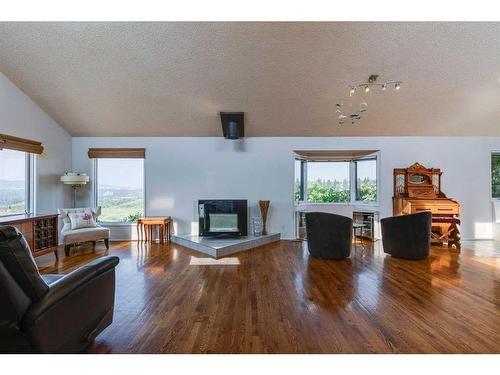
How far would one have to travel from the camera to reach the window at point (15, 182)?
4.13 m

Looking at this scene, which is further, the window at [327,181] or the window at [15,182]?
the window at [327,181]

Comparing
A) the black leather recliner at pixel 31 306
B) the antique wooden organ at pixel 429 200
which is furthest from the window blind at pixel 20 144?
the antique wooden organ at pixel 429 200

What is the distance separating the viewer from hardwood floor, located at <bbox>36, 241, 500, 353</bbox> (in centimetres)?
183

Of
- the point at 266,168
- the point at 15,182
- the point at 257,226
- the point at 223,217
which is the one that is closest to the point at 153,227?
the point at 223,217

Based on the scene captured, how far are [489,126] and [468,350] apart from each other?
5.46 m

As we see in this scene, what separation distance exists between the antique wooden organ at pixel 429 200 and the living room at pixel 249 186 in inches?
1.2

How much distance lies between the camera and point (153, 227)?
553 centimetres

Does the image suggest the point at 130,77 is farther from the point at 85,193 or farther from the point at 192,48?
the point at 85,193

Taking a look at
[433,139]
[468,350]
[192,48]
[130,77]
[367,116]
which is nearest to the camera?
[468,350]

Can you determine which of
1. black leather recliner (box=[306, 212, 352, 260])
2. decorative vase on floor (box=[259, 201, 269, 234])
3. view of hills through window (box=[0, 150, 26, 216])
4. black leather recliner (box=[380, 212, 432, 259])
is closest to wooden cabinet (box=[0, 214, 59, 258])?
view of hills through window (box=[0, 150, 26, 216])

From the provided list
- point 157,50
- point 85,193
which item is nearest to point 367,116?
point 157,50

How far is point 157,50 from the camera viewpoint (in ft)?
11.1

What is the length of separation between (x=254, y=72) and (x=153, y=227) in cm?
386

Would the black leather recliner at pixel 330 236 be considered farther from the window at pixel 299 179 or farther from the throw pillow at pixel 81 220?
the throw pillow at pixel 81 220
